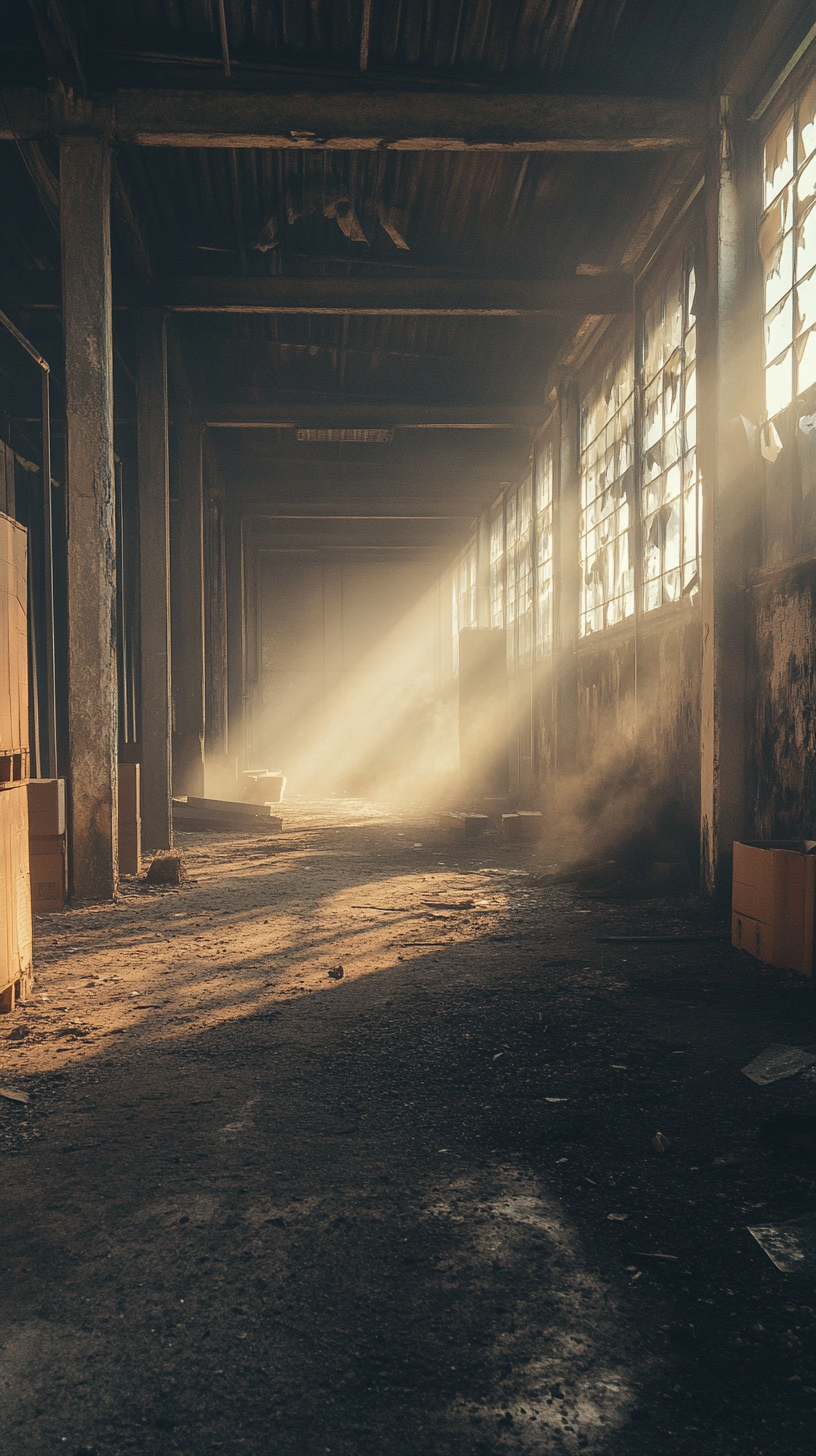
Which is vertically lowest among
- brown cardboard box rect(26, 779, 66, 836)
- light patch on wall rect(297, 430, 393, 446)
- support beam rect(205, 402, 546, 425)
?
brown cardboard box rect(26, 779, 66, 836)

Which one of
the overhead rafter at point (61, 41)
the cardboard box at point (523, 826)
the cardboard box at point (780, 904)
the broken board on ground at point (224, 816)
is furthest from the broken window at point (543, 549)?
the cardboard box at point (780, 904)

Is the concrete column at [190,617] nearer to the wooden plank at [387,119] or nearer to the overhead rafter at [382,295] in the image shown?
the overhead rafter at [382,295]

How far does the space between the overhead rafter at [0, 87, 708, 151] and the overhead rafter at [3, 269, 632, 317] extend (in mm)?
2286

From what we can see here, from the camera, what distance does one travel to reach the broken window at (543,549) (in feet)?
42.0

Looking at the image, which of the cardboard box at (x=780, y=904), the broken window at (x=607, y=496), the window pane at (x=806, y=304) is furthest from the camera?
the broken window at (x=607, y=496)

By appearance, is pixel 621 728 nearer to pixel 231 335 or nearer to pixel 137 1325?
pixel 231 335

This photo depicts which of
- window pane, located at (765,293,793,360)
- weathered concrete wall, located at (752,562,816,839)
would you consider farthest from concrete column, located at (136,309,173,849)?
window pane, located at (765,293,793,360)

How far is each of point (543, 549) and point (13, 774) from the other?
35.0 feet

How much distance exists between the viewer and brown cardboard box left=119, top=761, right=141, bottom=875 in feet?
24.9

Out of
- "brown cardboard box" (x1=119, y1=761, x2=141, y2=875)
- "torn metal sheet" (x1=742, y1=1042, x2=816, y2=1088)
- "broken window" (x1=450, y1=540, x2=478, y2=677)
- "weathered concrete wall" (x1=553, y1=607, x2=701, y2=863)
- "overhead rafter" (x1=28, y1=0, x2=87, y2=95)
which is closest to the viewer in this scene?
"torn metal sheet" (x1=742, y1=1042, x2=816, y2=1088)

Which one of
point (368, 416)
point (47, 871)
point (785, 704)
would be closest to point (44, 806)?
point (47, 871)

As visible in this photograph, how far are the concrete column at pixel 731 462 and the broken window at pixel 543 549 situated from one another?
643 centimetres

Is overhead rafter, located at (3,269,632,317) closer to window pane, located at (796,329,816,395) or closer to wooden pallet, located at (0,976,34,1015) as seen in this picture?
window pane, located at (796,329,816,395)

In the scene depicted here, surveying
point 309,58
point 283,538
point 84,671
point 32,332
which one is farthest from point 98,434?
point 283,538
